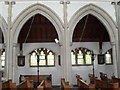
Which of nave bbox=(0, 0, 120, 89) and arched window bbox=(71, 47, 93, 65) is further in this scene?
arched window bbox=(71, 47, 93, 65)

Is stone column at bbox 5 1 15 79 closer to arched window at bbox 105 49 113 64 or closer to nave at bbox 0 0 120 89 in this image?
nave at bbox 0 0 120 89

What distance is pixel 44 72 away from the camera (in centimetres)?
1279

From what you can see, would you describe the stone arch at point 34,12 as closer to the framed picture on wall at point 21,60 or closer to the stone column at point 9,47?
the stone column at point 9,47

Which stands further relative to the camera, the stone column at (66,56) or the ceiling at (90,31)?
the ceiling at (90,31)

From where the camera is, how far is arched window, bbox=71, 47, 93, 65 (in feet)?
42.8

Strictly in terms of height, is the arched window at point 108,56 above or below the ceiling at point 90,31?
below

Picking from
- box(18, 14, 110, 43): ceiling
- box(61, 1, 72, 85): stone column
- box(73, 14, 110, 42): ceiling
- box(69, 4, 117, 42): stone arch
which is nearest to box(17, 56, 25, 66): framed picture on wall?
box(18, 14, 110, 43): ceiling

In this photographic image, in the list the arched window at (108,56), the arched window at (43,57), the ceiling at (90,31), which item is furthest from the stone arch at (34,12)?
the arched window at (108,56)

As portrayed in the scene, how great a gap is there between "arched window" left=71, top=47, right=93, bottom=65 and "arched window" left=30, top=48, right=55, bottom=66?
5.55 ft

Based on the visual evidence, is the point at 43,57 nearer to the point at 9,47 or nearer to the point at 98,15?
the point at 9,47

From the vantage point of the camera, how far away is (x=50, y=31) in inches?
446

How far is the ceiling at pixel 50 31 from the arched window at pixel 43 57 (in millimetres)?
1398

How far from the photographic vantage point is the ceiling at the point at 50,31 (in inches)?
421

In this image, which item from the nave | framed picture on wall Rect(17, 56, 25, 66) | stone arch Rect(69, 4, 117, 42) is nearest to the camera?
the nave
